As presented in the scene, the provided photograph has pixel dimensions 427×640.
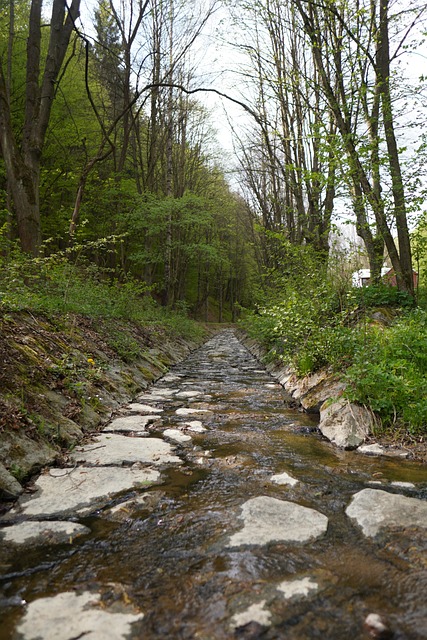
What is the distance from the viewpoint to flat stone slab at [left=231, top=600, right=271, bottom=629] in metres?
1.17

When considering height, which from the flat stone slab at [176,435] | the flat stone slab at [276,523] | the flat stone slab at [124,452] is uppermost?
the flat stone slab at [276,523]

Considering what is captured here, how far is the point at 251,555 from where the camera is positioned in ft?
5.07

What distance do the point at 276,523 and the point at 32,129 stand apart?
Answer: 24.7 feet

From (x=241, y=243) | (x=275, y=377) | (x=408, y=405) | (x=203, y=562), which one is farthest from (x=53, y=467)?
(x=241, y=243)

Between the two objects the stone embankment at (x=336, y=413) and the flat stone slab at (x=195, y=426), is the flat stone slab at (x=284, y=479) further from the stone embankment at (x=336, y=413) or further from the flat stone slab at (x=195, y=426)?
the flat stone slab at (x=195, y=426)

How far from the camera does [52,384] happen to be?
11.1 feet

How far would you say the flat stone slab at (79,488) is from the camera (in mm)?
1964

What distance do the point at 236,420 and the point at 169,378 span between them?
2.96 metres

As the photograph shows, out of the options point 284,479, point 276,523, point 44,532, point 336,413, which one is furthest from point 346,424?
point 44,532

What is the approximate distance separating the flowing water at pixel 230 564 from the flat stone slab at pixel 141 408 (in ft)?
5.36

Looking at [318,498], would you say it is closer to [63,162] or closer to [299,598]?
[299,598]

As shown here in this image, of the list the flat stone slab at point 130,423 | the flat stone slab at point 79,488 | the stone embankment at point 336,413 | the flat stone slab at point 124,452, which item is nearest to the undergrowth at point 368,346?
the stone embankment at point 336,413

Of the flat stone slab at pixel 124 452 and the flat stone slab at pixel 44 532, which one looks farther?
the flat stone slab at pixel 124 452

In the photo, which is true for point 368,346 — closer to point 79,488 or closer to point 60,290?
point 79,488
